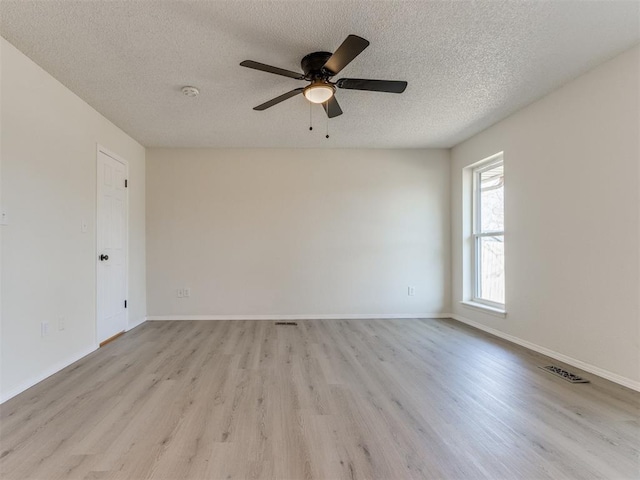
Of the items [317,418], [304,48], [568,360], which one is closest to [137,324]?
[317,418]

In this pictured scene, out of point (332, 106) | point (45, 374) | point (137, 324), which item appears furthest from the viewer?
point (137, 324)

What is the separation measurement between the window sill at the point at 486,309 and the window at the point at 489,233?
0.08 m

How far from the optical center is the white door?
10.9 ft

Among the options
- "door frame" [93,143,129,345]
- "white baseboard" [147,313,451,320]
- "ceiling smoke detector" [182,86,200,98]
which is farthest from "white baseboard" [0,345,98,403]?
"ceiling smoke detector" [182,86,200,98]

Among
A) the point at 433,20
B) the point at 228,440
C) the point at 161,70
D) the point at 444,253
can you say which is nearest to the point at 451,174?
the point at 444,253

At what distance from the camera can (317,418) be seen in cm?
187

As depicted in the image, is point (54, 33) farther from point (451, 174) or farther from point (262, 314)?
point (451, 174)

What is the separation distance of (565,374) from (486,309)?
1392 millimetres

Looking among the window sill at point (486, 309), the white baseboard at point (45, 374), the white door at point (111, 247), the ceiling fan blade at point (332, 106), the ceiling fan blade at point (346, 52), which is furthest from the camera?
the window sill at point (486, 309)

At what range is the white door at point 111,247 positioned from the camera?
3.32 m

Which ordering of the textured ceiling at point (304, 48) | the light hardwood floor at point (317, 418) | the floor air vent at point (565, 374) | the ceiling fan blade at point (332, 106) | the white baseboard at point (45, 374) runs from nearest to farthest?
1. the light hardwood floor at point (317, 418)
2. the textured ceiling at point (304, 48)
3. the white baseboard at point (45, 374)
4. the floor air vent at point (565, 374)
5. the ceiling fan blade at point (332, 106)

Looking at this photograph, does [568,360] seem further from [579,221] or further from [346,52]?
[346,52]

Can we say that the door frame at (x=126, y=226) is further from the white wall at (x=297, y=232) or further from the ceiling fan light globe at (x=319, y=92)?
the ceiling fan light globe at (x=319, y=92)

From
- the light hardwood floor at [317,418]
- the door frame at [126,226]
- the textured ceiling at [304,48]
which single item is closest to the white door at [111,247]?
the door frame at [126,226]
